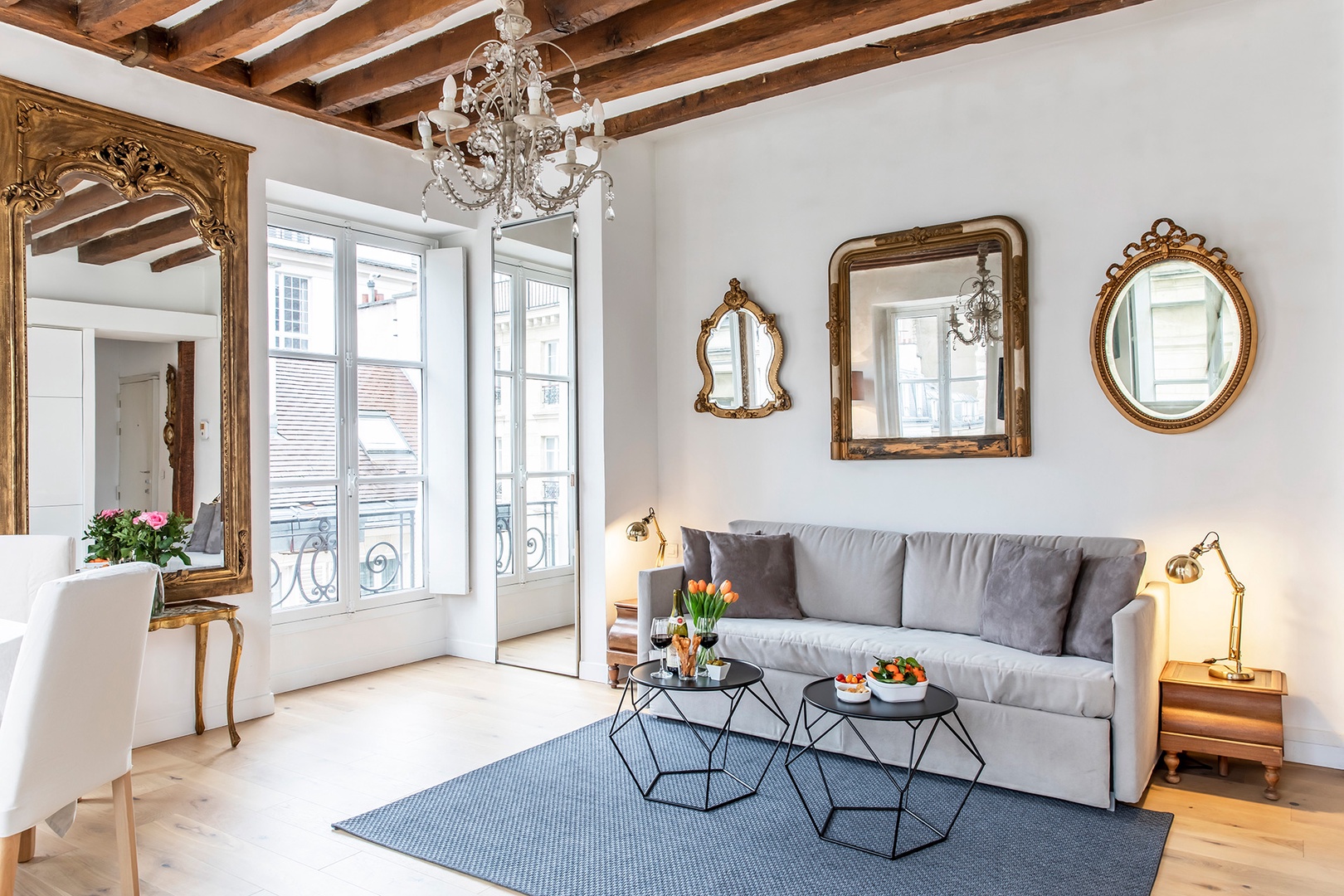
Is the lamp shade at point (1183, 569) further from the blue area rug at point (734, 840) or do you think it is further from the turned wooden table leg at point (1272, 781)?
the blue area rug at point (734, 840)

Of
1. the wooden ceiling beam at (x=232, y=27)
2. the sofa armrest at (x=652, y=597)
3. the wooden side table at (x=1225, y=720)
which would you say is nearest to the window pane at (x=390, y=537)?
the sofa armrest at (x=652, y=597)

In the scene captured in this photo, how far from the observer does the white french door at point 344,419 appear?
4883mm

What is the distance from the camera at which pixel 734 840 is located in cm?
293

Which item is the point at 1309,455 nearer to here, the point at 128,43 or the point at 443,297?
the point at 443,297

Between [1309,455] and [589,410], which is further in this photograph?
[589,410]

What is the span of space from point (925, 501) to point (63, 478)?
3.83 metres

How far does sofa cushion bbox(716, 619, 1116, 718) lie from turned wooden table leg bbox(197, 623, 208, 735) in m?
2.32

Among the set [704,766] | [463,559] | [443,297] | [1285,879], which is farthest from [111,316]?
[1285,879]

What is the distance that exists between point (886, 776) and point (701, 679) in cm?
89

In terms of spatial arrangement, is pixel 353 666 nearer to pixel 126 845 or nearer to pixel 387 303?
pixel 387 303

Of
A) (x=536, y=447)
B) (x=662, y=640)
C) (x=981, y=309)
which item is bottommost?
(x=662, y=640)

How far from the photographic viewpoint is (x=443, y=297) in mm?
5531

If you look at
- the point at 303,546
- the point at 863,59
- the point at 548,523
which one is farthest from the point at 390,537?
the point at 863,59

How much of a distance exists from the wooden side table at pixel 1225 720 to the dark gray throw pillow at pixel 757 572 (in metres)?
1.58
